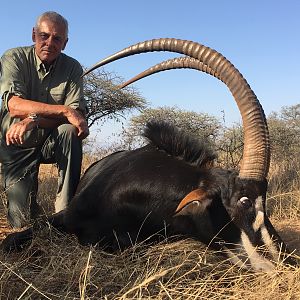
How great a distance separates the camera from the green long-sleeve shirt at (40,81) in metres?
4.12

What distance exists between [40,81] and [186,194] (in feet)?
6.26

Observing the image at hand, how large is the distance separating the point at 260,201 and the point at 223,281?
52cm

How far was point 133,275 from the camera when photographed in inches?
102

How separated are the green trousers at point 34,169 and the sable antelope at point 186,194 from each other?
507 millimetres

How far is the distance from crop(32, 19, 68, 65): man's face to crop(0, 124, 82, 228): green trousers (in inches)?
25.8

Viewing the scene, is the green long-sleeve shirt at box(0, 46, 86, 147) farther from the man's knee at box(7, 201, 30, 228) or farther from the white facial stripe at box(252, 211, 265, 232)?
the white facial stripe at box(252, 211, 265, 232)

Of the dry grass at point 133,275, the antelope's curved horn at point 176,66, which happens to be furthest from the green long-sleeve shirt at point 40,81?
the dry grass at point 133,275

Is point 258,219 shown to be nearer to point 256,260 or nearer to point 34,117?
point 256,260

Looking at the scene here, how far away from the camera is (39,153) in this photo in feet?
14.1

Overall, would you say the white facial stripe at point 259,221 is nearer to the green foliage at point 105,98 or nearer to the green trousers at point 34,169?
the green trousers at point 34,169

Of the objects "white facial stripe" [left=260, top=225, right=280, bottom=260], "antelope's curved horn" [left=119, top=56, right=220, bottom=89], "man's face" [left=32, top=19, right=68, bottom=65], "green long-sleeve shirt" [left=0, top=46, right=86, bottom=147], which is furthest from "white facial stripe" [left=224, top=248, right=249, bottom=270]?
"man's face" [left=32, top=19, right=68, bottom=65]

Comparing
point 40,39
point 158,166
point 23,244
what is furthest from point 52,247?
point 40,39

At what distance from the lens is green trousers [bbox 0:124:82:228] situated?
12.9 feet

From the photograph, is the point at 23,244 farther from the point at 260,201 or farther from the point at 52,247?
the point at 260,201
